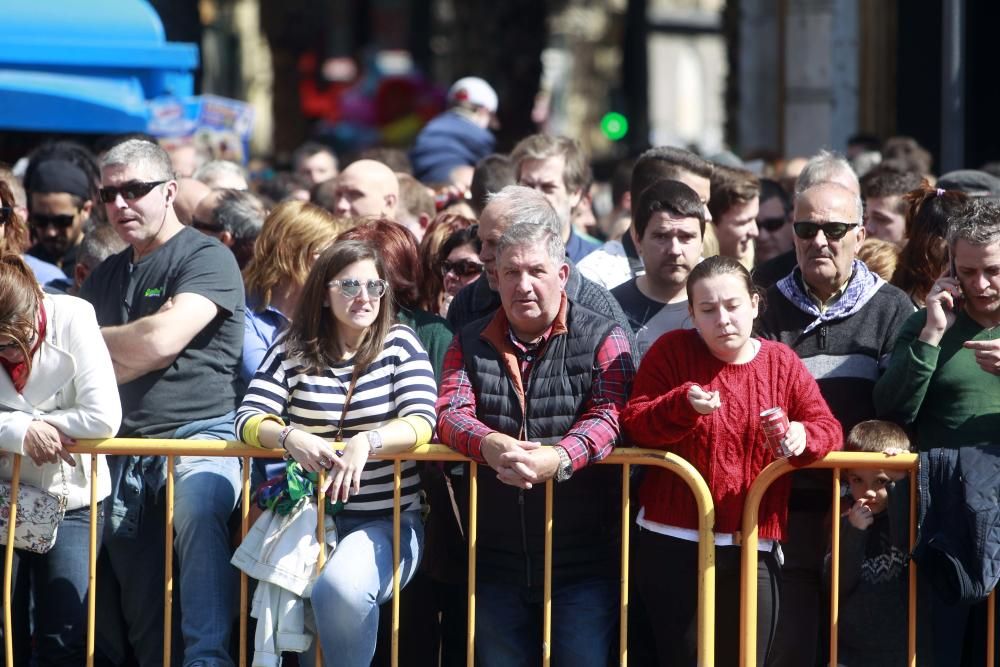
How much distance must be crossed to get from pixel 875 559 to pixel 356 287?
79.3 inches

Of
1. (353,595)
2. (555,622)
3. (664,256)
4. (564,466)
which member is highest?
(664,256)

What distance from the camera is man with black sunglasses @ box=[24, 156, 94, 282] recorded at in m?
7.73

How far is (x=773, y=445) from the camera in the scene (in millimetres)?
5016

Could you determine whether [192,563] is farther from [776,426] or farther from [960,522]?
[960,522]

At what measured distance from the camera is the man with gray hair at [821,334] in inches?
211

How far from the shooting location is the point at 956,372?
527 cm

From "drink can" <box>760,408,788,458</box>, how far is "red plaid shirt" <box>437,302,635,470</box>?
0.51m

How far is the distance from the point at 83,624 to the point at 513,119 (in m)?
12.3

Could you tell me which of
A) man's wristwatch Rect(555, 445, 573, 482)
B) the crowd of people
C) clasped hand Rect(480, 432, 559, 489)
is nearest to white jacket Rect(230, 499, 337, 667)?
the crowd of people

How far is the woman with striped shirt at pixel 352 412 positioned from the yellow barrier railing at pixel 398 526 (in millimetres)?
74

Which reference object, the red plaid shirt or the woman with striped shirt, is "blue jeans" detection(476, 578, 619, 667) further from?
the red plaid shirt

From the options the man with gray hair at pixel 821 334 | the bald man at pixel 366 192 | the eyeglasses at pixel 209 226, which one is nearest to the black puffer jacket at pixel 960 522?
the man with gray hair at pixel 821 334

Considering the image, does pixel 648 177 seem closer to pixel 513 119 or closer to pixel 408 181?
pixel 408 181

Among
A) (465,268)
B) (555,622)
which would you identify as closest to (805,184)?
(465,268)
